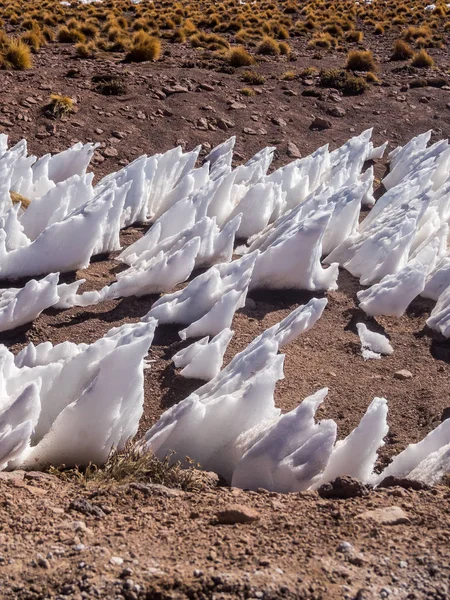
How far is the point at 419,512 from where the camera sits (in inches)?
143

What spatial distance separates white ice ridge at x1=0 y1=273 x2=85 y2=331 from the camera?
6199mm

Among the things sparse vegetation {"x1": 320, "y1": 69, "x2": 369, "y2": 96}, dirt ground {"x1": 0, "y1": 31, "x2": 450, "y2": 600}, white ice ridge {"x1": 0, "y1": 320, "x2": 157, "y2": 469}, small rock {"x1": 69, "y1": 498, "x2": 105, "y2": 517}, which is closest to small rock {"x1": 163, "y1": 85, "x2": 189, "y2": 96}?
dirt ground {"x1": 0, "y1": 31, "x2": 450, "y2": 600}

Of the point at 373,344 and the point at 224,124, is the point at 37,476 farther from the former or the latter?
the point at 224,124

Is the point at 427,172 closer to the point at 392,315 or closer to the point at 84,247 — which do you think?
the point at 392,315

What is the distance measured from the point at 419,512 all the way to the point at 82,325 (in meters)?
3.77

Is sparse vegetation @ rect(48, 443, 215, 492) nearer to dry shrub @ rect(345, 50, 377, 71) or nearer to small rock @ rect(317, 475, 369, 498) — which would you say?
small rock @ rect(317, 475, 369, 498)

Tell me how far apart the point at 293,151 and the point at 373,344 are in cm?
696

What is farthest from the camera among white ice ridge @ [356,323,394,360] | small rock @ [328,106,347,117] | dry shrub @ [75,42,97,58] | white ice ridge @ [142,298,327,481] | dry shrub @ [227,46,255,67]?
dry shrub @ [227,46,255,67]

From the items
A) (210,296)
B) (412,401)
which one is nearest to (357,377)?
(412,401)

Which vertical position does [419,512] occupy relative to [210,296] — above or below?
above

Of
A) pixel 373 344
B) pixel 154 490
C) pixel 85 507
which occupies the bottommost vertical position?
pixel 373 344

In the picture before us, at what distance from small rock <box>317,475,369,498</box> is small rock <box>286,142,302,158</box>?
9599 millimetres

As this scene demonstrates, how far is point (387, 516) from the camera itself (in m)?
3.54

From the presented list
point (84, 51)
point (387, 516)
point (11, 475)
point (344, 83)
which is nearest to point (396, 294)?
point (387, 516)
